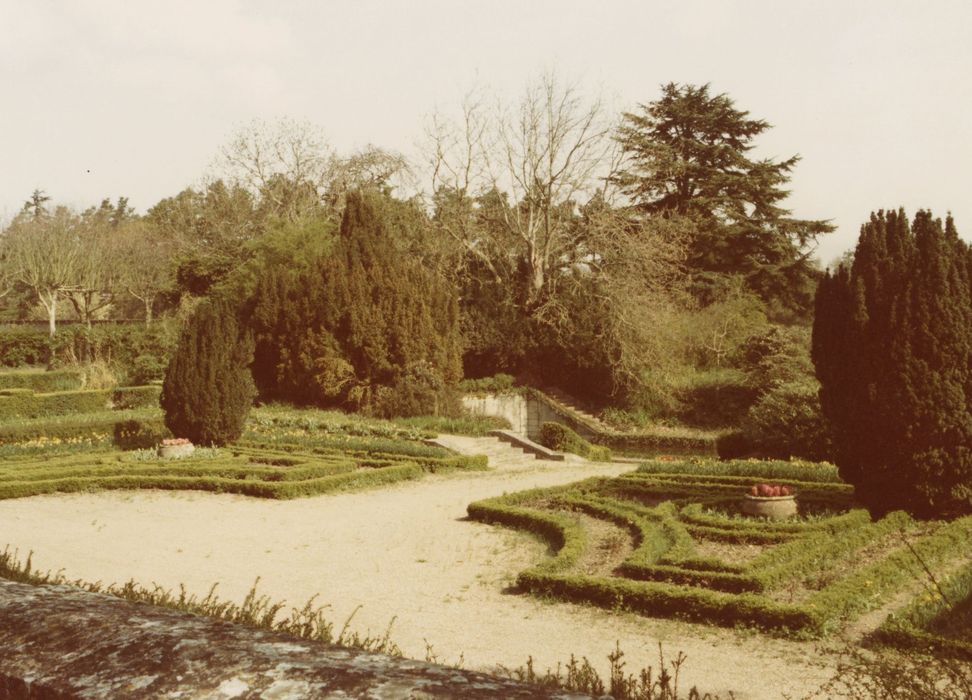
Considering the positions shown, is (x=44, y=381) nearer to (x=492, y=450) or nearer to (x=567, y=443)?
(x=492, y=450)

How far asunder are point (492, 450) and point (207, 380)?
684cm

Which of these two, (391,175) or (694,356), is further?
(391,175)

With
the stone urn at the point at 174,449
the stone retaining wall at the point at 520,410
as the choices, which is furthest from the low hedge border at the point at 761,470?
the stone retaining wall at the point at 520,410

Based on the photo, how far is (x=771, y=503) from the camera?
12234mm

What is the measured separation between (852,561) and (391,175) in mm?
32905

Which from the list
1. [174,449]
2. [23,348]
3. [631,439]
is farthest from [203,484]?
[23,348]

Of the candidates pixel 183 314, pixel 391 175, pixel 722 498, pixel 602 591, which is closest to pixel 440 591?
pixel 602 591

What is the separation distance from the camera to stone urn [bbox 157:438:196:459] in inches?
736

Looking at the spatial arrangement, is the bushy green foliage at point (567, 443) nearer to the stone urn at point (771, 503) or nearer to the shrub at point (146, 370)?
the stone urn at point (771, 503)

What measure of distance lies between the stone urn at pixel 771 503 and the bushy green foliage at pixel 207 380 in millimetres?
11893

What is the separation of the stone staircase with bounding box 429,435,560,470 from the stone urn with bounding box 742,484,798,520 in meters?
8.16

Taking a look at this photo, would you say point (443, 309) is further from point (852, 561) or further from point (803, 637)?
point (803, 637)

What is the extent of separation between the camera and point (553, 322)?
31.4 m

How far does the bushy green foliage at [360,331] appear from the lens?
2658cm
